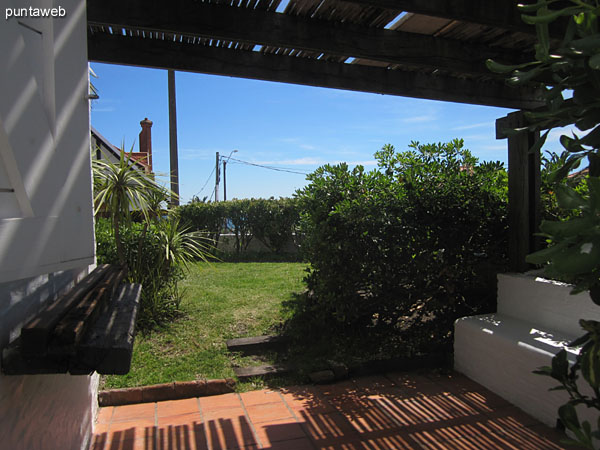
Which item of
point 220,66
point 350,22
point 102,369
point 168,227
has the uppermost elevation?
point 350,22

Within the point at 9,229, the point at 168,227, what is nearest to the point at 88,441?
the point at 9,229

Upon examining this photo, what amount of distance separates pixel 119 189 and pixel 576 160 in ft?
13.9

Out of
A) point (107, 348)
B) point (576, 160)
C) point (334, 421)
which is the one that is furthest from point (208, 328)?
point (576, 160)

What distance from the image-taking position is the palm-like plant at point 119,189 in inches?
166

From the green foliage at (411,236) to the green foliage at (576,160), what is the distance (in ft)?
10.4

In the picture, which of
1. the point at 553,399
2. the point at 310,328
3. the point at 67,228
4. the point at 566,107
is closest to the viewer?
the point at 566,107

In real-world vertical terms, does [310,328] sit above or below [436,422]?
above

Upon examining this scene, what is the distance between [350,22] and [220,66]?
1076mm

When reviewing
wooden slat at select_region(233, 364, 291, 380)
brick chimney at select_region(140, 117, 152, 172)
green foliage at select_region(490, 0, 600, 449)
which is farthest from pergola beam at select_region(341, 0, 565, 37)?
brick chimney at select_region(140, 117, 152, 172)

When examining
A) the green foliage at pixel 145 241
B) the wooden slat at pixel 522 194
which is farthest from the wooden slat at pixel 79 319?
the wooden slat at pixel 522 194

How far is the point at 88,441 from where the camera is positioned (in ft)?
8.52

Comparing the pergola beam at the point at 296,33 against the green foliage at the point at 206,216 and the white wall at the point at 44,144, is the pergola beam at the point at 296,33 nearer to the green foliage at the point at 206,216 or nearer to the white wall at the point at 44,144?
the white wall at the point at 44,144

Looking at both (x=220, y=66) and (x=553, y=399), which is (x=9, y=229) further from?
(x=553, y=399)

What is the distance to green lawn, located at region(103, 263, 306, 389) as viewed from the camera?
369 cm
